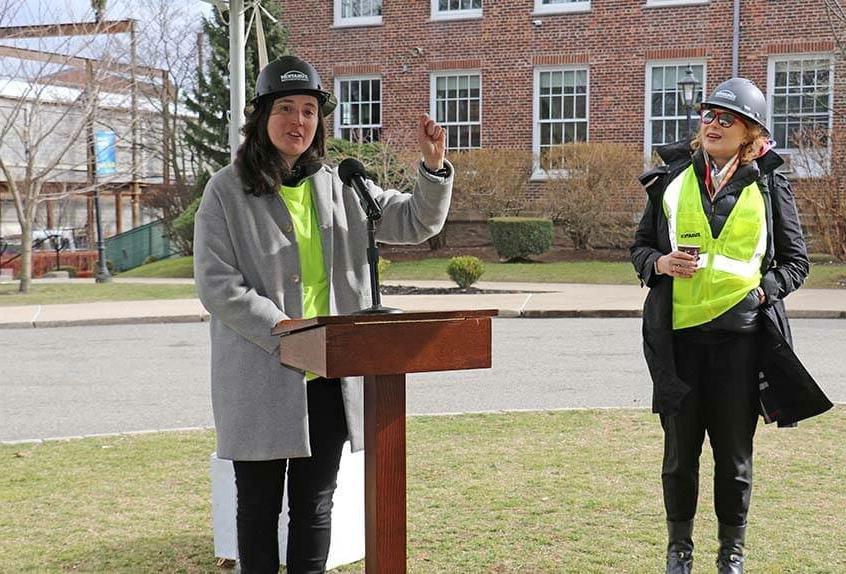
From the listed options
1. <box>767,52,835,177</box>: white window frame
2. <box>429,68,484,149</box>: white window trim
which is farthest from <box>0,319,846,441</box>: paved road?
<box>429,68,484,149</box>: white window trim

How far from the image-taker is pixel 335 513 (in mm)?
4703

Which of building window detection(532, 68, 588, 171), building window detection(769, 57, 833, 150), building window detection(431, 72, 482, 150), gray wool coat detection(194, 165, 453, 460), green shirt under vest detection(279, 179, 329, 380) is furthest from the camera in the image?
building window detection(431, 72, 482, 150)

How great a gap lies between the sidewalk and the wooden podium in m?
12.2

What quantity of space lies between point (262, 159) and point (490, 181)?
74.2ft

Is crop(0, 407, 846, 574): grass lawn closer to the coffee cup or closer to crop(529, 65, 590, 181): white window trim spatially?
the coffee cup

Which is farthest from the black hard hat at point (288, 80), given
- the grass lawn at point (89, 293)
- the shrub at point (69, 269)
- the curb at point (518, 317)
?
the shrub at point (69, 269)

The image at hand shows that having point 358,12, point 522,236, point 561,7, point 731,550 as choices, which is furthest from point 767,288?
point 358,12

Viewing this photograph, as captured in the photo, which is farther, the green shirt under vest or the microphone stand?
the green shirt under vest

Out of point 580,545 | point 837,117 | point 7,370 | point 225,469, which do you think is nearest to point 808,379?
point 580,545

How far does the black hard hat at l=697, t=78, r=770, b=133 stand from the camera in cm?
408

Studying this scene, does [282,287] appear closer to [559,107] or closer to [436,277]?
[436,277]

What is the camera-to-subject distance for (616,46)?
2622cm

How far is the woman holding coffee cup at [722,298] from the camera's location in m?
4.12

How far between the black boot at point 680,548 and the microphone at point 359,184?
1985 millimetres
